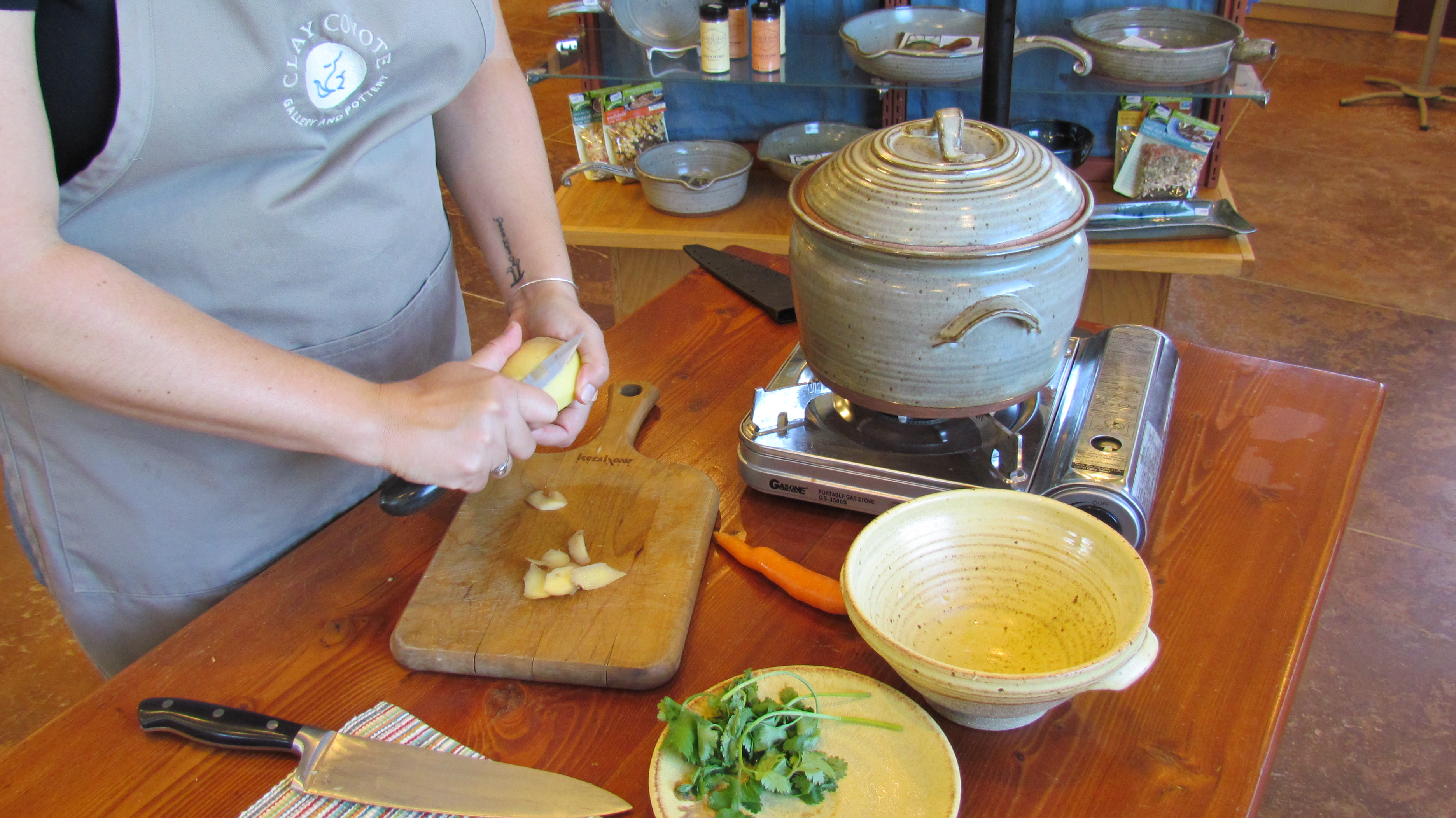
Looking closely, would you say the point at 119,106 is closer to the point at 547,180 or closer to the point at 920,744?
the point at 547,180

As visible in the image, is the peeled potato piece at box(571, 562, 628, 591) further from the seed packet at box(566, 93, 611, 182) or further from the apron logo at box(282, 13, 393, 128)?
the seed packet at box(566, 93, 611, 182)

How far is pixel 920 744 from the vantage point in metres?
0.73

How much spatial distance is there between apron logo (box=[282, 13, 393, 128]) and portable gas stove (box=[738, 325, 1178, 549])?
1.56ft

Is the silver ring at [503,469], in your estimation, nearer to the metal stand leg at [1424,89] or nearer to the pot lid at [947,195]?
the pot lid at [947,195]

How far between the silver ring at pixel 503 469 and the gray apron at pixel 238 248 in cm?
22

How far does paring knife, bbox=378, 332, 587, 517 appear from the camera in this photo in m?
0.94

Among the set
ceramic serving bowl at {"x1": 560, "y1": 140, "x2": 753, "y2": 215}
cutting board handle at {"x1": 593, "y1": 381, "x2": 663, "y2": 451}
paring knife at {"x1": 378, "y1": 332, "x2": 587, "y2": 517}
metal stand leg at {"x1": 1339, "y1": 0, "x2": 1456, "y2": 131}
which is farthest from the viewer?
metal stand leg at {"x1": 1339, "y1": 0, "x2": 1456, "y2": 131}

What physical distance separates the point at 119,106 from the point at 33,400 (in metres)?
0.31

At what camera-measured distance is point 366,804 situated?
28.6 inches

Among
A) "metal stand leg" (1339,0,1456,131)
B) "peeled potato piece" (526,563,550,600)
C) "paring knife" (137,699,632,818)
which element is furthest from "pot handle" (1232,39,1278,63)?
"metal stand leg" (1339,0,1456,131)

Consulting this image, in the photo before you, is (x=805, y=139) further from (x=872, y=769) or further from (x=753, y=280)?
(x=872, y=769)

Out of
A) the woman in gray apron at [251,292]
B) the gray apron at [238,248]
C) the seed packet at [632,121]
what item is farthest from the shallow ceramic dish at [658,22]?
the gray apron at [238,248]

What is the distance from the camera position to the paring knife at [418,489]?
0.94 metres

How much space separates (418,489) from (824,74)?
1.49 m
